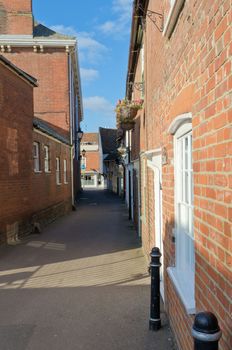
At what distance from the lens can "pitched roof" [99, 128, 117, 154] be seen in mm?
62938

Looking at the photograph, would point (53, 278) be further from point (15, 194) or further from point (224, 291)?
point (224, 291)

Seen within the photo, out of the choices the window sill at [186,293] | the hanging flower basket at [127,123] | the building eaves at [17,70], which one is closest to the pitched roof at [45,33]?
the building eaves at [17,70]

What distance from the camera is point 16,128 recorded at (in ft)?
41.4

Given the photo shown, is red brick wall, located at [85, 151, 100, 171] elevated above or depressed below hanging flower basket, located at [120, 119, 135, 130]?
above

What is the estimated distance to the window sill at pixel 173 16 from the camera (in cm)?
389

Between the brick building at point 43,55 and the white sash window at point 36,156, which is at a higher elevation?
the brick building at point 43,55

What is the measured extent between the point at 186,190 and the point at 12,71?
9.50 m

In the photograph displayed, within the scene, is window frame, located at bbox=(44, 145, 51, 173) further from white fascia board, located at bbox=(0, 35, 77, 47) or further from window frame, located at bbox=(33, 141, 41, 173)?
white fascia board, located at bbox=(0, 35, 77, 47)

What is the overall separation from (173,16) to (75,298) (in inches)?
184

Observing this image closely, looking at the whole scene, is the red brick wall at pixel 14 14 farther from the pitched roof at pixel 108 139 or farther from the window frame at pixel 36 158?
the pitched roof at pixel 108 139

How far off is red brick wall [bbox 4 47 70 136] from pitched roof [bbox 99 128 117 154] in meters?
36.3

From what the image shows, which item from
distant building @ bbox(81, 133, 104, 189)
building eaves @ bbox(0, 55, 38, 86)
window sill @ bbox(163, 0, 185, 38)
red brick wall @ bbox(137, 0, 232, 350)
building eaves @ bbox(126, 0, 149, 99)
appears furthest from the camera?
distant building @ bbox(81, 133, 104, 189)

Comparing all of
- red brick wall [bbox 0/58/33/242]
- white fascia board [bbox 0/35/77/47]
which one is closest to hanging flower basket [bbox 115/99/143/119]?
red brick wall [bbox 0/58/33/242]

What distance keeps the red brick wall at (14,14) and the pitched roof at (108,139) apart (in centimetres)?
3849
